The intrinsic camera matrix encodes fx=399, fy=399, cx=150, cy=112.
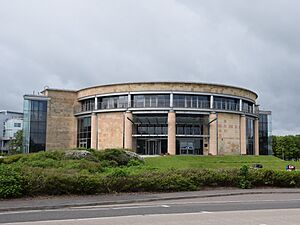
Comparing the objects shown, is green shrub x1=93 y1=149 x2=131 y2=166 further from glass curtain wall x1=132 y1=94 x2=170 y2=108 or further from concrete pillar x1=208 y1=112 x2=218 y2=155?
concrete pillar x1=208 y1=112 x2=218 y2=155

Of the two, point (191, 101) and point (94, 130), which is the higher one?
point (191, 101)

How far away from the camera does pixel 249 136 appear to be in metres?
65.6

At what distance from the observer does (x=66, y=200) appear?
50.9 feet

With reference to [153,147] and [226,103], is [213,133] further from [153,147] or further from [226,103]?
[153,147]

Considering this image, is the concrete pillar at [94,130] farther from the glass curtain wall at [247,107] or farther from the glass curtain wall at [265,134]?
the glass curtain wall at [265,134]

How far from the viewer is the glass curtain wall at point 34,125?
64.9 metres

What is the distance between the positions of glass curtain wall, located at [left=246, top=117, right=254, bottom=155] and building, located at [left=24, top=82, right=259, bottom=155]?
81 centimetres

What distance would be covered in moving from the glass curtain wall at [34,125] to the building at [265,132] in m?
A: 40.4

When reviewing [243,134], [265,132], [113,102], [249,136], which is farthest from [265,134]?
[113,102]

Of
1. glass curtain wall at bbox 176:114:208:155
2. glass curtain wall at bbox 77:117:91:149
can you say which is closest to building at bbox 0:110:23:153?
glass curtain wall at bbox 77:117:91:149

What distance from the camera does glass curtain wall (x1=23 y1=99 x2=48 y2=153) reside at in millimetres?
64875

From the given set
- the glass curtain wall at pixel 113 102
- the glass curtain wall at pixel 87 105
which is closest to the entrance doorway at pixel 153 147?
the glass curtain wall at pixel 113 102

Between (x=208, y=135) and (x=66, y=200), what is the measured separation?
44470 millimetres

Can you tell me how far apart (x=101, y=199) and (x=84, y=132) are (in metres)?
49.9
